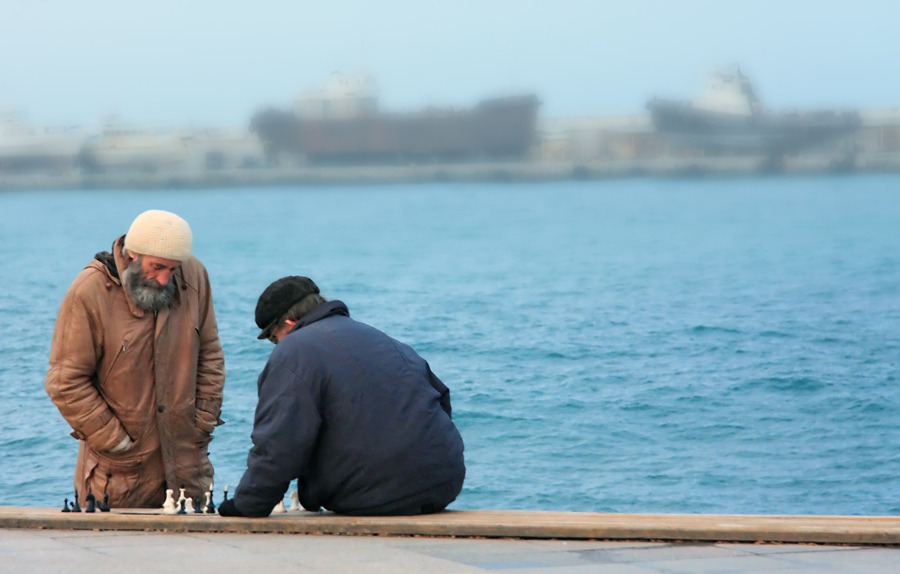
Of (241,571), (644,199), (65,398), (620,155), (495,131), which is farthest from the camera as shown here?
(620,155)

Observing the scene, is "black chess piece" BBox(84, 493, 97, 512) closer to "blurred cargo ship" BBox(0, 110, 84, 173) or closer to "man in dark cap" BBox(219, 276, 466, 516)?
"man in dark cap" BBox(219, 276, 466, 516)

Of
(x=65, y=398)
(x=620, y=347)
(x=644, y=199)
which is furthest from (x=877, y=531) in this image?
(x=644, y=199)

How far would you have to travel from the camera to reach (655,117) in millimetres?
90188

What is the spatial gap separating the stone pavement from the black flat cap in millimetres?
626

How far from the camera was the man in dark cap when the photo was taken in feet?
10.7

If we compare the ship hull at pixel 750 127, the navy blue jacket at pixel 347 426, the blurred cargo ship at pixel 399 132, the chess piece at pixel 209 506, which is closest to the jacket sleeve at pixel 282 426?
the navy blue jacket at pixel 347 426

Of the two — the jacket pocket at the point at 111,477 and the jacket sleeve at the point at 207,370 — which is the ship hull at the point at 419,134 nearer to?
the jacket sleeve at the point at 207,370

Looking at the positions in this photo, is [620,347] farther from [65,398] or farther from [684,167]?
[684,167]

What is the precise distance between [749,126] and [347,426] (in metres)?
91.6

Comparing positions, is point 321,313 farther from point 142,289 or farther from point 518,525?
point 518,525

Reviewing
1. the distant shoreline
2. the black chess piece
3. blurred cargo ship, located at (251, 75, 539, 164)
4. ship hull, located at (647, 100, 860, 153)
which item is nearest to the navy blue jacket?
the black chess piece

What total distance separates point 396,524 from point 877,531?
4.26ft

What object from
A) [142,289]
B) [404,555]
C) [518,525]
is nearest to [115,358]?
[142,289]

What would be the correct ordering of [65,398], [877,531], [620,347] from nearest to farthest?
1. [877,531]
2. [65,398]
3. [620,347]
